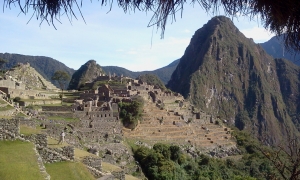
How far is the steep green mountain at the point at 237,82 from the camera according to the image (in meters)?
106

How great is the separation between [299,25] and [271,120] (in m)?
117

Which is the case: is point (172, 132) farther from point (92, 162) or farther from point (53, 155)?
point (53, 155)

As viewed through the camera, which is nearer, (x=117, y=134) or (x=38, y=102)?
(x=117, y=134)

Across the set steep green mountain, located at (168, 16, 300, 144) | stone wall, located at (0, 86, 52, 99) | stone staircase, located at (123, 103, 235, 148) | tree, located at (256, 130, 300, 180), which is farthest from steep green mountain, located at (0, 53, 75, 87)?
tree, located at (256, 130, 300, 180)

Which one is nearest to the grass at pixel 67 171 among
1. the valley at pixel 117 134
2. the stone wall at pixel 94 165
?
the valley at pixel 117 134

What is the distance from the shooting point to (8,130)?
804 cm

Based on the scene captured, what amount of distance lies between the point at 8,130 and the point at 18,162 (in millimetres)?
1645

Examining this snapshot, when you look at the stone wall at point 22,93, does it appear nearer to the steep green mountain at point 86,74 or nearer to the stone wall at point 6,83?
the stone wall at point 6,83

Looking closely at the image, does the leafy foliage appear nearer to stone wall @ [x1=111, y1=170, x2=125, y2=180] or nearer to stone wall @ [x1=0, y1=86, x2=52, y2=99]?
stone wall @ [x1=111, y1=170, x2=125, y2=180]

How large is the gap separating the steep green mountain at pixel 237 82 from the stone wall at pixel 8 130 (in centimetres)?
8973

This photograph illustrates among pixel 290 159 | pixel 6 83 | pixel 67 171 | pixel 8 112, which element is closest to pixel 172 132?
Result: pixel 6 83

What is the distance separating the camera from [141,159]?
779 inches

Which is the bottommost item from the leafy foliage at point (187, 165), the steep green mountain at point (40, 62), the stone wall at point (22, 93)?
the leafy foliage at point (187, 165)

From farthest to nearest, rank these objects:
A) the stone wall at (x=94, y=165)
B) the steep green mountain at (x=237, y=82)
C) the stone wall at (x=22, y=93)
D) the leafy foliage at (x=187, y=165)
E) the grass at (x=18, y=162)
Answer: the steep green mountain at (x=237, y=82), the stone wall at (x=22, y=93), the leafy foliage at (x=187, y=165), the stone wall at (x=94, y=165), the grass at (x=18, y=162)
